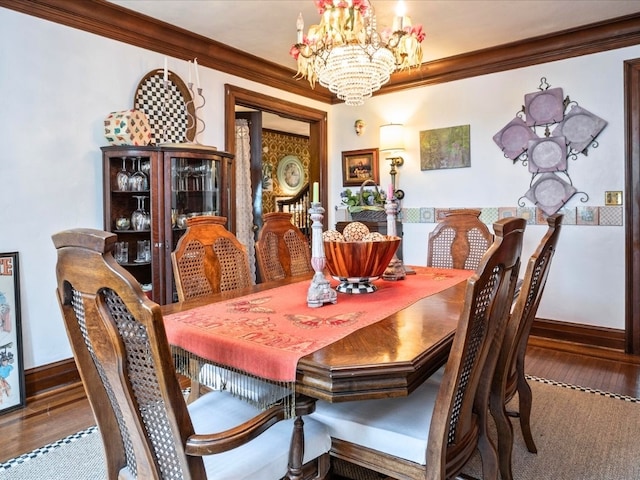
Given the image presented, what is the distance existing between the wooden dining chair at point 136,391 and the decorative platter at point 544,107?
11.2 ft

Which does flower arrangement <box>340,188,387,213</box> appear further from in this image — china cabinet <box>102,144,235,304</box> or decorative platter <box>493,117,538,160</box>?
china cabinet <box>102,144,235,304</box>

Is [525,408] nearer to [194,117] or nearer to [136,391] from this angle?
[136,391]

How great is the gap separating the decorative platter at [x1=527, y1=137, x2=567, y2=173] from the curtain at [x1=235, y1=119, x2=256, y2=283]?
301 cm

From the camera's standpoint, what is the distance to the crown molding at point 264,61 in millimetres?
2805

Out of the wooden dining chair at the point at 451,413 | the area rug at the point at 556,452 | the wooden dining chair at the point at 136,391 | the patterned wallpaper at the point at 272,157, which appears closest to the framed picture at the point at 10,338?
the area rug at the point at 556,452

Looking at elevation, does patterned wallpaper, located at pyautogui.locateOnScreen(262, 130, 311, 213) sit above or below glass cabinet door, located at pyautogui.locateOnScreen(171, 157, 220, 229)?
above

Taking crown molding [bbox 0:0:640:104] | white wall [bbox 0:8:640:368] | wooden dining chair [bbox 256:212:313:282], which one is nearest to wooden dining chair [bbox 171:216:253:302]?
wooden dining chair [bbox 256:212:313:282]

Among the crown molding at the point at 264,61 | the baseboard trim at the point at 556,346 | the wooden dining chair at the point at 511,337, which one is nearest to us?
the wooden dining chair at the point at 511,337

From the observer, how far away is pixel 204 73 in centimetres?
359

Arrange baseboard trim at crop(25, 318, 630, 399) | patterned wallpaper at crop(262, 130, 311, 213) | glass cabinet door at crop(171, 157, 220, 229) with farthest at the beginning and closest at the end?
patterned wallpaper at crop(262, 130, 311, 213)
glass cabinet door at crop(171, 157, 220, 229)
baseboard trim at crop(25, 318, 630, 399)

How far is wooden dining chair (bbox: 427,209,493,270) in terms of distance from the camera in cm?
287

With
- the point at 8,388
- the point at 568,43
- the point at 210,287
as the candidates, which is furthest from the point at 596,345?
the point at 8,388

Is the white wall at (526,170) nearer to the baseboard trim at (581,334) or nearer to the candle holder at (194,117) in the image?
the baseboard trim at (581,334)

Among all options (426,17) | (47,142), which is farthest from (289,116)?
(47,142)
